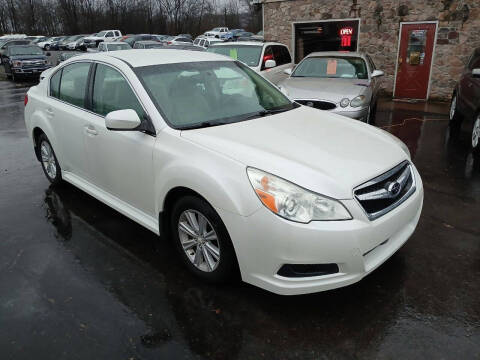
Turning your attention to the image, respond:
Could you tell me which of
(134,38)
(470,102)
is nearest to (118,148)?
(470,102)

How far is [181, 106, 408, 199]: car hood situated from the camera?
107 inches

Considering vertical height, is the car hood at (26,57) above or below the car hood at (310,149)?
below

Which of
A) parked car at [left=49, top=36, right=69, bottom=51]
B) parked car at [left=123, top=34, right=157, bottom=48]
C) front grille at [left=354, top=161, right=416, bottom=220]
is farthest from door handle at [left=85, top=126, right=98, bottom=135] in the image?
parked car at [left=49, top=36, right=69, bottom=51]

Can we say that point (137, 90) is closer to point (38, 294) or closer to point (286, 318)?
point (38, 294)

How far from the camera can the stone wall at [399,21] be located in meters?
Answer: 11.3

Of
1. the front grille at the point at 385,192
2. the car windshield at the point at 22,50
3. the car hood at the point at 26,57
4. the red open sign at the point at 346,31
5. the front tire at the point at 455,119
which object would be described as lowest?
the front tire at the point at 455,119

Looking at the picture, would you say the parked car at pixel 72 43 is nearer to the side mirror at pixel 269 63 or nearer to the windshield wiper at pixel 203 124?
the side mirror at pixel 269 63

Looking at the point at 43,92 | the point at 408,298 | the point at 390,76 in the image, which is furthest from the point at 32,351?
the point at 390,76

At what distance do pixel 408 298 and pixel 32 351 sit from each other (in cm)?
268

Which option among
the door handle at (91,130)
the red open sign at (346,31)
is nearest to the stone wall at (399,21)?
the red open sign at (346,31)

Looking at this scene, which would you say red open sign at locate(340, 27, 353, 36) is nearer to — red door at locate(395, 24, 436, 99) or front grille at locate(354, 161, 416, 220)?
red door at locate(395, 24, 436, 99)

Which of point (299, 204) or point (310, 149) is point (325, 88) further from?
point (299, 204)

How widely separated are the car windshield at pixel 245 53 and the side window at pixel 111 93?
6.73 metres

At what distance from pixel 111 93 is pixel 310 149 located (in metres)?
2.02
